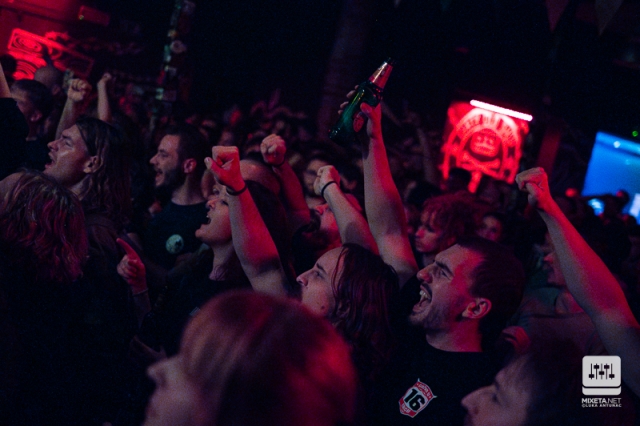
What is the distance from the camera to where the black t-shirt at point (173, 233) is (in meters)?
3.22

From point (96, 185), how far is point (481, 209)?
8.08 feet

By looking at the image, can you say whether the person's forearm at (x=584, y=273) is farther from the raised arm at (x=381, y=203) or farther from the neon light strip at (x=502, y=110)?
the neon light strip at (x=502, y=110)

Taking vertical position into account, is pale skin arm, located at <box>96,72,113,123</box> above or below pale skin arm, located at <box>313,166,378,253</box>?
above

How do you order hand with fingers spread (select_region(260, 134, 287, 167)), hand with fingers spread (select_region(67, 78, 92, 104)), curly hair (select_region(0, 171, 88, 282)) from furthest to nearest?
1. hand with fingers spread (select_region(67, 78, 92, 104))
2. hand with fingers spread (select_region(260, 134, 287, 167))
3. curly hair (select_region(0, 171, 88, 282))

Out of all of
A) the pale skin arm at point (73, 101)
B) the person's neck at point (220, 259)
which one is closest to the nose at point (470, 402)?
the person's neck at point (220, 259)

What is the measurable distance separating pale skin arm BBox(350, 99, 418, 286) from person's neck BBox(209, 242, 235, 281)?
2.08ft

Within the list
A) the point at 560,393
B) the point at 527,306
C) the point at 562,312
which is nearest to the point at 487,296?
the point at 560,393

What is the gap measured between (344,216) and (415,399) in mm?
943

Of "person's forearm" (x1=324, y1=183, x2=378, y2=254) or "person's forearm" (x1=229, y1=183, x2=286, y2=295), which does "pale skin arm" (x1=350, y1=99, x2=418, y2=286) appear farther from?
"person's forearm" (x1=229, y1=183, x2=286, y2=295)

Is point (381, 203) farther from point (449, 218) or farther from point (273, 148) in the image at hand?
point (449, 218)

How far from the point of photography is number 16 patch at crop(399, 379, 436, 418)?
172cm

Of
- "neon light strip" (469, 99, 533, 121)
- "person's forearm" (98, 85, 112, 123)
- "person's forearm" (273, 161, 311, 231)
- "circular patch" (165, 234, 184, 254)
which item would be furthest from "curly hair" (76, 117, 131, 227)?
"neon light strip" (469, 99, 533, 121)

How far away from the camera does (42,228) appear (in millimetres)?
1856

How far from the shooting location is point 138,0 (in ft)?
22.5
